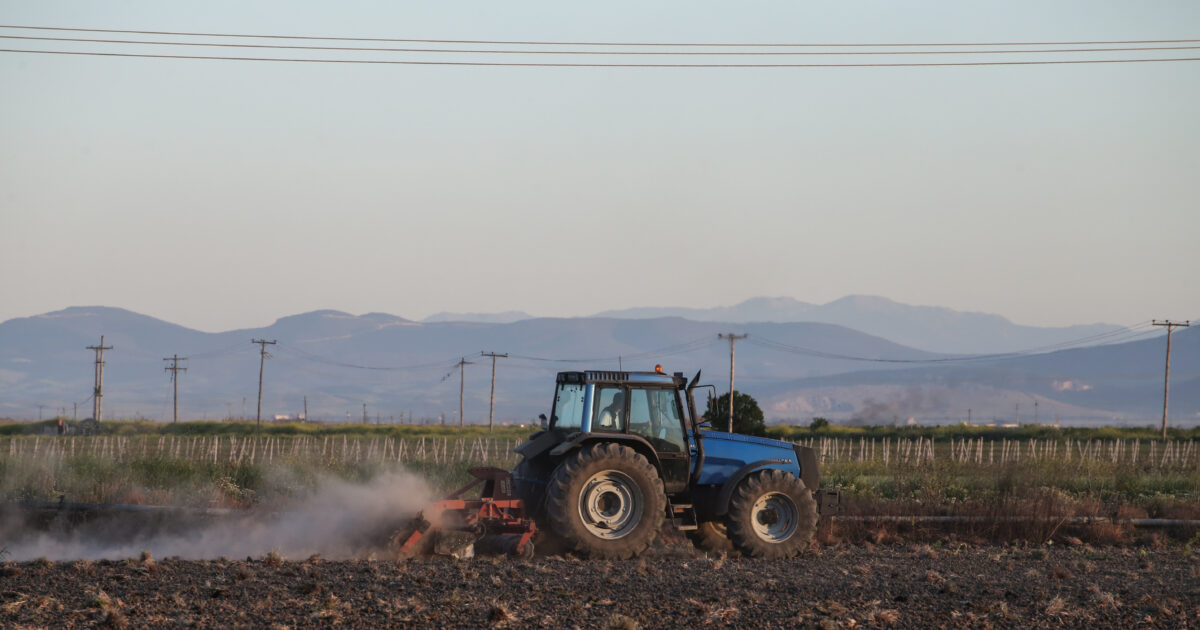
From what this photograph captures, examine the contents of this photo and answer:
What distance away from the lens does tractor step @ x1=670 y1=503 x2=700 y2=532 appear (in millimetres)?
14539

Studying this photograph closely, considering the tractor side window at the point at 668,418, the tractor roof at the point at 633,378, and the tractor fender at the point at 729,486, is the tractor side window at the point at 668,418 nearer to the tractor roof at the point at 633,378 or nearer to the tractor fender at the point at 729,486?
the tractor roof at the point at 633,378

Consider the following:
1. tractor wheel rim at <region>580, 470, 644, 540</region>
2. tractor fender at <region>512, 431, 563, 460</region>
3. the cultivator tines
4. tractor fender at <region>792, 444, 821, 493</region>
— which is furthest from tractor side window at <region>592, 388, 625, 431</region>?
tractor fender at <region>792, 444, 821, 493</region>

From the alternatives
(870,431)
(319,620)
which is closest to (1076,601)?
(319,620)

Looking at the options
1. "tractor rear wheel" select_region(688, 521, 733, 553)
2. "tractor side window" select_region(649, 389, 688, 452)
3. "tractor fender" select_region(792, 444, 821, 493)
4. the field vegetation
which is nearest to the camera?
"tractor side window" select_region(649, 389, 688, 452)

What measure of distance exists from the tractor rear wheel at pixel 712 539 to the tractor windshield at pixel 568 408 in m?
2.22

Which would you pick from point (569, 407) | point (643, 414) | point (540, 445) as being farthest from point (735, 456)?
point (540, 445)

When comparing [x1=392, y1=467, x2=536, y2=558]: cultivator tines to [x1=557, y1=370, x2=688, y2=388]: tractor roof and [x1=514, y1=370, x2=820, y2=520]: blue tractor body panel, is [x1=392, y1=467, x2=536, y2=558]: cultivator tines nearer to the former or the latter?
[x1=514, y1=370, x2=820, y2=520]: blue tractor body panel

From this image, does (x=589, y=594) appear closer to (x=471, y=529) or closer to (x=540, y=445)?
(x=471, y=529)

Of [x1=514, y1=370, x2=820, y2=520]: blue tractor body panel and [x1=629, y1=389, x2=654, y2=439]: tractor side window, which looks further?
[x1=629, y1=389, x2=654, y2=439]: tractor side window

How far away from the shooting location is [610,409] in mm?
14594

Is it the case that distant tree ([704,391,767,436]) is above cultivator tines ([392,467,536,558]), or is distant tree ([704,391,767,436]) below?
below

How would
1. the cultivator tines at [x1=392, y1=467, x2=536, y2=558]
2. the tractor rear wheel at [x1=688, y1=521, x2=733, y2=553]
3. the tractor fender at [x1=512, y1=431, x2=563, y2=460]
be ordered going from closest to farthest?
the cultivator tines at [x1=392, y1=467, x2=536, y2=558]
the tractor fender at [x1=512, y1=431, x2=563, y2=460]
the tractor rear wheel at [x1=688, y1=521, x2=733, y2=553]

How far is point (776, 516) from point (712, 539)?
3.23ft

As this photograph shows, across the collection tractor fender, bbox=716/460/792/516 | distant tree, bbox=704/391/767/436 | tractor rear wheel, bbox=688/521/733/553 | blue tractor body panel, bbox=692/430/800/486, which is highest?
blue tractor body panel, bbox=692/430/800/486
